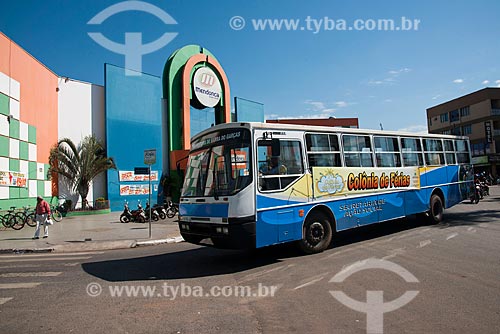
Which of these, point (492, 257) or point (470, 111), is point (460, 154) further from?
point (470, 111)

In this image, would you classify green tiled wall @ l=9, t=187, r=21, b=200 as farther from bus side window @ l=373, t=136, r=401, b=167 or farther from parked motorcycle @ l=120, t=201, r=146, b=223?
bus side window @ l=373, t=136, r=401, b=167

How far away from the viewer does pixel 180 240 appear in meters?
12.4

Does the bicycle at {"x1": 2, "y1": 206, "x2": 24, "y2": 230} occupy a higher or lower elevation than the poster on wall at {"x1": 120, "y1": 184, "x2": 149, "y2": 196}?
lower

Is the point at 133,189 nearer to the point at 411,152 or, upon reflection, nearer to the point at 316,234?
the point at 411,152

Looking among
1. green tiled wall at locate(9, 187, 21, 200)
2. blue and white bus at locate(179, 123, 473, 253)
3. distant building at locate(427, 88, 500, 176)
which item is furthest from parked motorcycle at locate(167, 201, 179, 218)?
distant building at locate(427, 88, 500, 176)

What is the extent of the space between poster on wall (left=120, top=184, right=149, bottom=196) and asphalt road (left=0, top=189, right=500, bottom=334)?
16.9 metres

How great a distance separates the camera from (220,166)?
7426mm

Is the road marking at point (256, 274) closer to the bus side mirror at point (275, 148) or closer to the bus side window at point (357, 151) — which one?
the bus side mirror at point (275, 148)

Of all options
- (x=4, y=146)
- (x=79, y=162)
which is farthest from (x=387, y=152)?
(x=79, y=162)

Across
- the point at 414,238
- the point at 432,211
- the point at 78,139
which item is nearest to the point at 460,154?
the point at 432,211

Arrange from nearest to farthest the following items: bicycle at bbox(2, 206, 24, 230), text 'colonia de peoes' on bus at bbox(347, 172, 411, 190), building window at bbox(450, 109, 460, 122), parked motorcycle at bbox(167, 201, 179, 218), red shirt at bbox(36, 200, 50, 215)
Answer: text 'colonia de peoes' on bus at bbox(347, 172, 411, 190), red shirt at bbox(36, 200, 50, 215), bicycle at bbox(2, 206, 24, 230), parked motorcycle at bbox(167, 201, 179, 218), building window at bbox(450, 109, 460, 122)

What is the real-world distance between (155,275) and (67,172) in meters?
19.7

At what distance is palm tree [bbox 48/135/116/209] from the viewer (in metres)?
23.3

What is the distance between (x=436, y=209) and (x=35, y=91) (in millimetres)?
22227
